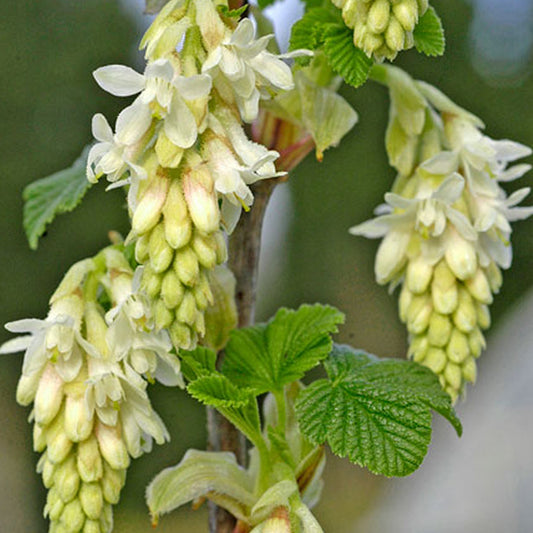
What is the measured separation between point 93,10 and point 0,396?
13.1 ft

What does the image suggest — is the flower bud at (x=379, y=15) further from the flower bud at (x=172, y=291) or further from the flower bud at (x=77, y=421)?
the flower bud at (x=77, y=421)

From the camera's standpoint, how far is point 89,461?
824mm

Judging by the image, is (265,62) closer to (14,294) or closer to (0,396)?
(14,294)

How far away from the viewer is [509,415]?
4980 millimetres

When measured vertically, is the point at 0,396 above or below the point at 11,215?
below

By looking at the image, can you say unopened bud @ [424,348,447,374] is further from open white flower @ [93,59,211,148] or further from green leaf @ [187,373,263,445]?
open white flower @ [93,59,211,148]

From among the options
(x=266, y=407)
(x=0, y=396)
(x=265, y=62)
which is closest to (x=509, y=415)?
(x=266, y=407)

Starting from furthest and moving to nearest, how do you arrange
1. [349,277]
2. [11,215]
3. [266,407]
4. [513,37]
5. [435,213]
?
[349,277] → [513,37] → [11,215] → [266,407] → [435,213]

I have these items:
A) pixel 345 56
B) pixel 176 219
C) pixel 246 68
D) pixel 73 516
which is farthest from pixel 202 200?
pixel 73 516

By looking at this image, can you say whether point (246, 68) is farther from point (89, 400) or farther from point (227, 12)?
point (89, 400)

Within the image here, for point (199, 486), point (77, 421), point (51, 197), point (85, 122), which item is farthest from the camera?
point (85, 122)

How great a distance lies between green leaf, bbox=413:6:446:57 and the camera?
2.87 feet

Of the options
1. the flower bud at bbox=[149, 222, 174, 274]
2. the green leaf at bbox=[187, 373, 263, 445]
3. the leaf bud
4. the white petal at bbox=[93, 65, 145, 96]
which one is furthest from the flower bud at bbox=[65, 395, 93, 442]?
the leaf bud

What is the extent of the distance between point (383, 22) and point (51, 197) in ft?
2.14
